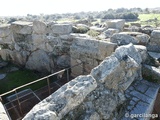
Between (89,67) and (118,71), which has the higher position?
(118,71)

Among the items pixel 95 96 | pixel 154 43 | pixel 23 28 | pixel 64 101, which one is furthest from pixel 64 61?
pixel 64 101

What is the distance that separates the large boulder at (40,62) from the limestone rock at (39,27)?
66 cm

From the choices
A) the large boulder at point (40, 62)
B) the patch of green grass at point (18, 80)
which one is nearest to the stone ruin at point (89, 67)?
the large boulder at point (40, 62)

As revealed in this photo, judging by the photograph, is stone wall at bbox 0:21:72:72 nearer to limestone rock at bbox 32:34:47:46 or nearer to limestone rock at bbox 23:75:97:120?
limestone rock at bbox 32:34:47:46

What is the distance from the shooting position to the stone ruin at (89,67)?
6.08 ft

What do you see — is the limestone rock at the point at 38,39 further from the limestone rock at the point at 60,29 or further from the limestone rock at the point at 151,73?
the limestone rock at the point at 151,73

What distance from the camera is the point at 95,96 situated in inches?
80.4

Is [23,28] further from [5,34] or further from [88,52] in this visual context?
[88,52]

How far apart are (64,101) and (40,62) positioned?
11.7ft

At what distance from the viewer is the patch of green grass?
448cm

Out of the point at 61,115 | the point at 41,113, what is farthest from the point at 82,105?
the point at 41,113

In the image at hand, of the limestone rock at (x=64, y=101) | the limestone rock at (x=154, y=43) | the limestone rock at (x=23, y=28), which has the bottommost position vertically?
the limestone rock at (x=64, y=101)

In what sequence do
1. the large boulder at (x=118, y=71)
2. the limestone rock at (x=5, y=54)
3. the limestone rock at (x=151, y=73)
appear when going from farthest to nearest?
1. the limestone rock at (x=5, y=54)
2. the limestone rock at (x=151, y=73)
3. the large boulder at (x=118, y=71)

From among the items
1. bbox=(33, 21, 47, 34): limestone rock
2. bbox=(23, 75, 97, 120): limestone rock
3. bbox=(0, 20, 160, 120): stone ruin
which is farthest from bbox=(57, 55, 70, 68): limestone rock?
bbox=(23, 75, 97, 120): limestone rock
